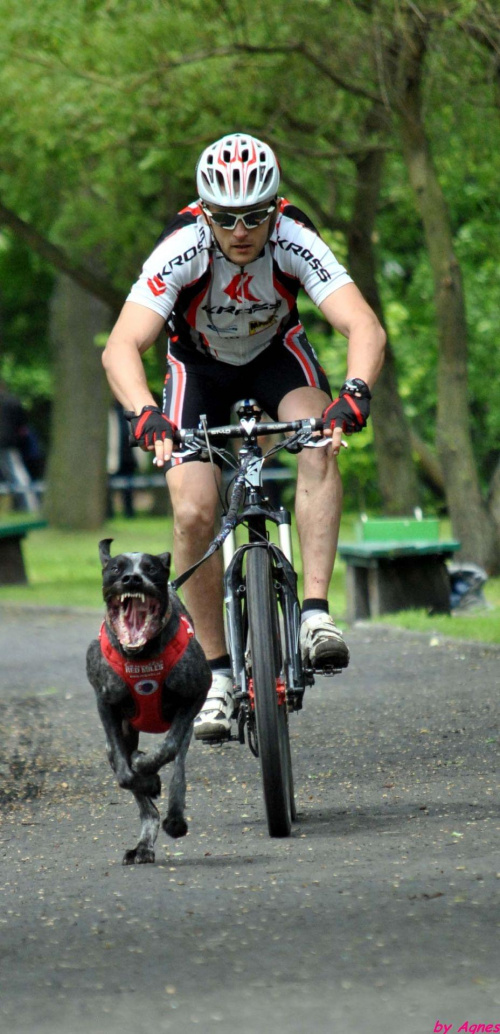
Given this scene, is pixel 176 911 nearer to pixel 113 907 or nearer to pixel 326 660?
pixel 113 907

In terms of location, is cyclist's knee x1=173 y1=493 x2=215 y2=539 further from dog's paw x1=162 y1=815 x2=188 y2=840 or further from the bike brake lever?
dog's paw x1=162 y1=815 x2=188 y2=840

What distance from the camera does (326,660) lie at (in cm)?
575

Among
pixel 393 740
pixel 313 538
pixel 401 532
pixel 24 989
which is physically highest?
pixel 401 532

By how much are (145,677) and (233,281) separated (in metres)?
1.66

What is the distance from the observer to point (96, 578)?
18.8 m

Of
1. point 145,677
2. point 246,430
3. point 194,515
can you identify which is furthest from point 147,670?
point 194,515

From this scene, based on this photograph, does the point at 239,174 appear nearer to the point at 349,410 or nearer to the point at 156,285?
the point at 156,285

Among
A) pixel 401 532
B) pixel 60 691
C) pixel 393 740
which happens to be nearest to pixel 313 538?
pixel 393 740

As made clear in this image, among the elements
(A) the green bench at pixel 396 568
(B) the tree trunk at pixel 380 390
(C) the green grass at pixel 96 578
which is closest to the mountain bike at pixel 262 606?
(C) the green grass at pixel 96 578

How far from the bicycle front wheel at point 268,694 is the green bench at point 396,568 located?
7.25 m

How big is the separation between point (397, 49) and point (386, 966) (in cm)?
1116

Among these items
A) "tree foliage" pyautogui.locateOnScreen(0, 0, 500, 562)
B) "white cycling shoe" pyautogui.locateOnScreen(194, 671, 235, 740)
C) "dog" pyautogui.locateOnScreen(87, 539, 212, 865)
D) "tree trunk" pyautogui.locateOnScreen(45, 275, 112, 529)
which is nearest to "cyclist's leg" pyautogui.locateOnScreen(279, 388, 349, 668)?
"white cycling shoe" pyautogui.locateOnScreen(194, 671, 235, 740)

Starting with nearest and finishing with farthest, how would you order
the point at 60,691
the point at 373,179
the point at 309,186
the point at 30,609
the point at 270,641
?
the point at 270,641 → the point at 60,691 → the point at 30,609 → the point at 373,179 → the point at 309,186

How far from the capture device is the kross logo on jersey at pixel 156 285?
598 cm
